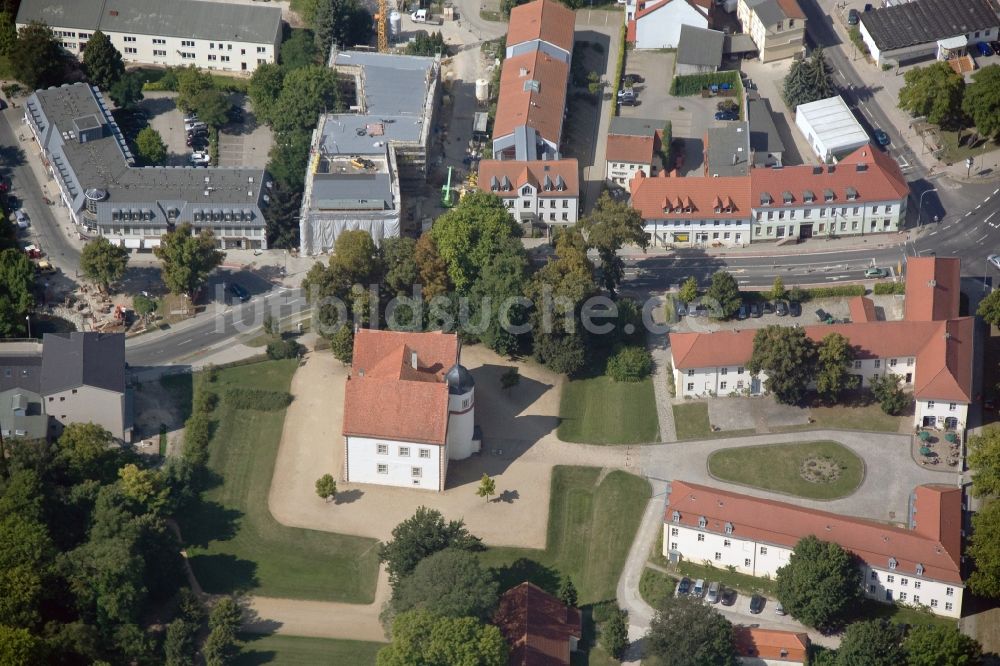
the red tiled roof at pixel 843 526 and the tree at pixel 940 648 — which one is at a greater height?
the red tiled roof at pixel 843 526

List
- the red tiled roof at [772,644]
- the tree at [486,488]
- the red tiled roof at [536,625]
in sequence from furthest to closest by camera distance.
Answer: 1. the tree at [486,488]
2. the red tiled roof at [536,625]
3. the red tiled roof at [772,644]

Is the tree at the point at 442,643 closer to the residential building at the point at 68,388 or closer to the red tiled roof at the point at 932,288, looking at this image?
the residential building at the point at 68,388

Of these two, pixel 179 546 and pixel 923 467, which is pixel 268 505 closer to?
pixel 179 546

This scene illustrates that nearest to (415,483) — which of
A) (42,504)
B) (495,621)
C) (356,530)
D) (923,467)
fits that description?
(356,530)

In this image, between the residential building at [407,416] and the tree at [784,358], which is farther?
the tree at [784,358]

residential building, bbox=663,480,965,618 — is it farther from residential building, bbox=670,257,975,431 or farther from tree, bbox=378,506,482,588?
tree, bbox=378,506,482,588

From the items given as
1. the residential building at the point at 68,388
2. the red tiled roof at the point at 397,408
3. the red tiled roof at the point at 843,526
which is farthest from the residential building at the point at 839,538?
the residential building at the point at 68,388

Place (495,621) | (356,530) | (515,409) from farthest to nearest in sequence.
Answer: (515,409) → (356,530) → (495,621)
